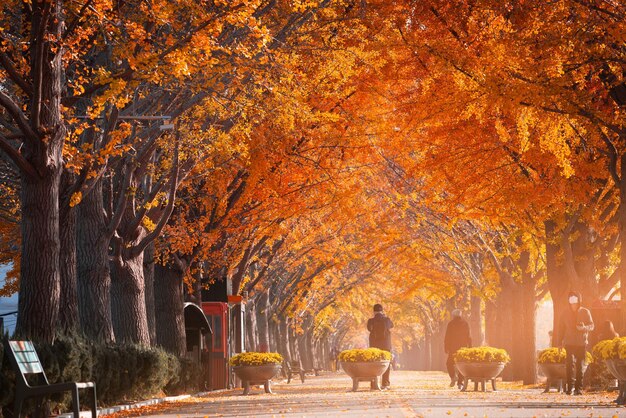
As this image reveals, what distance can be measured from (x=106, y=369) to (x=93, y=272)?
289 centimetres

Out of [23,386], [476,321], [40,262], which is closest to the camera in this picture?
[23,386]

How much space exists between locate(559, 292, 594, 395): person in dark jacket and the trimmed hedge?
8.32 m

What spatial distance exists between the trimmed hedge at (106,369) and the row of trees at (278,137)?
2.52 feet

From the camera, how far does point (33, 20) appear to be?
58.8 feet

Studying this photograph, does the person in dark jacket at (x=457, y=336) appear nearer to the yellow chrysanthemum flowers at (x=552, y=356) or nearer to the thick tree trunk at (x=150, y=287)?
the yellow chrysanthemum flowers at (x=552, y=356)

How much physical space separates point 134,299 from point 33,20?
29.9 ft

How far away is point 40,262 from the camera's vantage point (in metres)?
17.5

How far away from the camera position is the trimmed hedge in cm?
1620

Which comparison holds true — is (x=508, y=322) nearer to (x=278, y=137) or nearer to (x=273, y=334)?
(x=278, y=137)

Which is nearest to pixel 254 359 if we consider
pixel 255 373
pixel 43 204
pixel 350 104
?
pixel 255 373

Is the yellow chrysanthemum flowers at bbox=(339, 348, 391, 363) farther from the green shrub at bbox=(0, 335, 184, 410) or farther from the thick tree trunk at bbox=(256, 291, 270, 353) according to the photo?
the thick tree trunk at bbox=(256, 291, 270, 353)

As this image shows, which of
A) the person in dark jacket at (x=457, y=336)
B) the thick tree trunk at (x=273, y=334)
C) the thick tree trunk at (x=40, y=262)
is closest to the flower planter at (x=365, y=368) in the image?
the person in dark jacket at (x=457, y=336)

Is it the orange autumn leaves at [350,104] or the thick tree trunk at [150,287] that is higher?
the orange autumn leaves at [350,104]

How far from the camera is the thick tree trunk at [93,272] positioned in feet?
72.9
